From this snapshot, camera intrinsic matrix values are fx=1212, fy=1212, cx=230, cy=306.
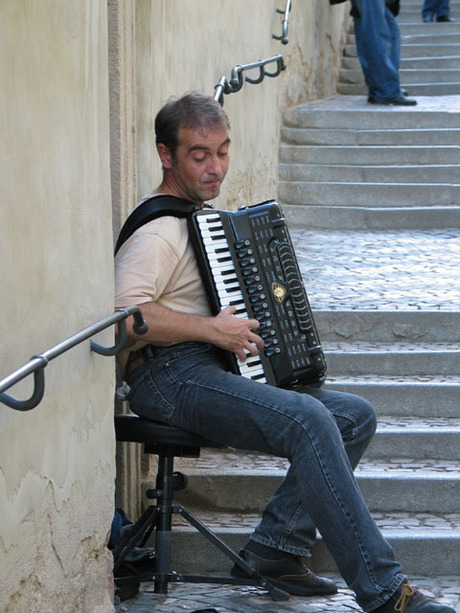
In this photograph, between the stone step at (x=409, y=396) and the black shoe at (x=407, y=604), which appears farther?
the stone step at (x=409, y=396)

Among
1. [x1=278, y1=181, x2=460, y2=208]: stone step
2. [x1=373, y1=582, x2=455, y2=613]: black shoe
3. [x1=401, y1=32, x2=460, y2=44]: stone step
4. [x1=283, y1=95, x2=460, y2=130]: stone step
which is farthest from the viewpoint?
[x1=401, y1=32, x2=460, y2=44]: stone step

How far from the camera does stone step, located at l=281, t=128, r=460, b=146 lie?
8.47 meters

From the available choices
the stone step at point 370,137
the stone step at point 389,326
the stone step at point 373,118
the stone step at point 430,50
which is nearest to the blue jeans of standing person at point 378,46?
the stone step at point 373,118

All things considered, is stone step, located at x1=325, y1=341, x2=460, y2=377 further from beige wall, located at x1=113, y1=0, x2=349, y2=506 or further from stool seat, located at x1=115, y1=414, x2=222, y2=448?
stool seat, located at x1=115, y1=414, x2=222, y2=448

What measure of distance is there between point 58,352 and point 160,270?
91cm

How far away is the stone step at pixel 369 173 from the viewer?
8.09 metres

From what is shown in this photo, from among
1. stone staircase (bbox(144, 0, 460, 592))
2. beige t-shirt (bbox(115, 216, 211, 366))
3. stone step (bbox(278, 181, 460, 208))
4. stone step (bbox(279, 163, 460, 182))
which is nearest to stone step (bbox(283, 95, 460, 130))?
stone staircase (bbox(144, 0, 460, 592))

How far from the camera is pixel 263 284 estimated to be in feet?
12.1

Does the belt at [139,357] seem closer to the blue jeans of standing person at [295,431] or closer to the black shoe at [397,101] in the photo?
the blue jeans of standing person at [295,431]

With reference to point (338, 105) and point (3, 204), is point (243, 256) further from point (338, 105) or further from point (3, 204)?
point (338, 105)

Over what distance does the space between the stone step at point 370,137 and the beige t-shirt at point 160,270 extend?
5036mm

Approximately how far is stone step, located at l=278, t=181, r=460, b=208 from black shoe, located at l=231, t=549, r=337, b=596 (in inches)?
175

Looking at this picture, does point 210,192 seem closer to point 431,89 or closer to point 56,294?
point 56,294

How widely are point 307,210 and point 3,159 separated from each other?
5444 mm
